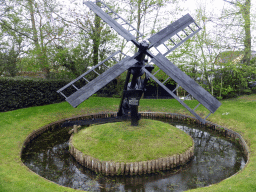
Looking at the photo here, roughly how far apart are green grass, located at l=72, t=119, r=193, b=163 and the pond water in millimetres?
632

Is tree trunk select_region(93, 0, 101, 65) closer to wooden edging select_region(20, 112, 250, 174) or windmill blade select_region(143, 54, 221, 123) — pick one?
wooden edging select_region(20, 112, 250, 174)

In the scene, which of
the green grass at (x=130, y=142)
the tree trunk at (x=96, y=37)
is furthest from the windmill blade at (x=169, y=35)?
the tree trunk at (x=96, y=37)

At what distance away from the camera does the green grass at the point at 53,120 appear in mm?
4828

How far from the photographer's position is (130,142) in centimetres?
729

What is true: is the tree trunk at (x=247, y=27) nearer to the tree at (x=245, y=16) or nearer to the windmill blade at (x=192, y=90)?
the tree at (x=245, y=16)

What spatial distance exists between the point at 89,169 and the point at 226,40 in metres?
15.2

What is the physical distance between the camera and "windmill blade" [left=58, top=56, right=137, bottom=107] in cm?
589

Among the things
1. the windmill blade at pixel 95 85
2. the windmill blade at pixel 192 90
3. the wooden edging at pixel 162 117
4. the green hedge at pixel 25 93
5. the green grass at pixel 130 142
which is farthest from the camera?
the green hedge at pixel 25 93

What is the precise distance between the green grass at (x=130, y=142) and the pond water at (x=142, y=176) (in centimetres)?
63

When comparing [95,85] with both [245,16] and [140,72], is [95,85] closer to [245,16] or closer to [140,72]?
[140,72]

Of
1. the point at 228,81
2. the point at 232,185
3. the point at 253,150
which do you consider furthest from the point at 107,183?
the point at 228,81

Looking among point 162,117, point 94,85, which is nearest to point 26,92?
point 94,85

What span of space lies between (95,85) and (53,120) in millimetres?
7076

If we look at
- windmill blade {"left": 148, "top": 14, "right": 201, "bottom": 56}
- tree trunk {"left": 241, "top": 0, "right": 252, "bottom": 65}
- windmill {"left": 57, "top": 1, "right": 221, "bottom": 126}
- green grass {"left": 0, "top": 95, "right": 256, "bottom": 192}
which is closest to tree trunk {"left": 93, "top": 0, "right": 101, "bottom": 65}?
green grass {"left": 0, "top": 95, "right": 256, "bottom": 192}
